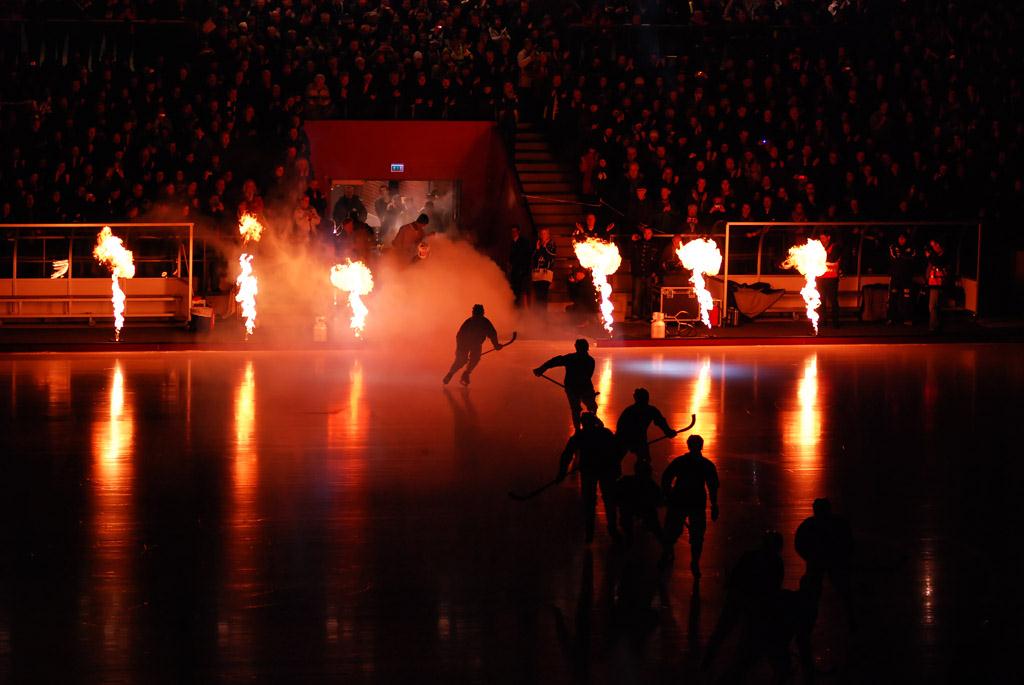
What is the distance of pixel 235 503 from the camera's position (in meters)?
13.1

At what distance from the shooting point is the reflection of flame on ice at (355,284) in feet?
80.1

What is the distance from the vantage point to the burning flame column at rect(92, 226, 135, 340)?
82.3 ft

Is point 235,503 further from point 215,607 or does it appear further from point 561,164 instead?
point 561,164

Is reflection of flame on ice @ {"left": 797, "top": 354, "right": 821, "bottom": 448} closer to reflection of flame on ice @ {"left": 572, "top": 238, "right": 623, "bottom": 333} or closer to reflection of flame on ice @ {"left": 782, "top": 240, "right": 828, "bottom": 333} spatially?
reflection of flame on ice @ {"left": 782, "top": 240, "right": 828, "bottom": 333}

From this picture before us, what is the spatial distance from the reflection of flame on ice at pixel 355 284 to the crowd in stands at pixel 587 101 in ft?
6.16

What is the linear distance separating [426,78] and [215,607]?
21308mm

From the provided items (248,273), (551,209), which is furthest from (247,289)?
(551,209)

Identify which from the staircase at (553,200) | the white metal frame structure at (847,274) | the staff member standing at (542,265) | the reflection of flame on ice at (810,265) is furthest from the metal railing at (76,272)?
the reflection of flame on ice at (810,265)

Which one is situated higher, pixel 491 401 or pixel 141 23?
pixel 141 23

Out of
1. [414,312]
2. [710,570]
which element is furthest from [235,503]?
[414,312]

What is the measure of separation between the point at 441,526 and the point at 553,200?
16586 millimetres

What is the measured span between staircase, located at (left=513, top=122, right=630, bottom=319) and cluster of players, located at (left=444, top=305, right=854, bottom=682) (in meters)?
12.5

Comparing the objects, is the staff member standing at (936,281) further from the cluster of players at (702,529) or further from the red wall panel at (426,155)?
the cluster of players at (702,529)

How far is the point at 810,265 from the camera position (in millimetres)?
26391
